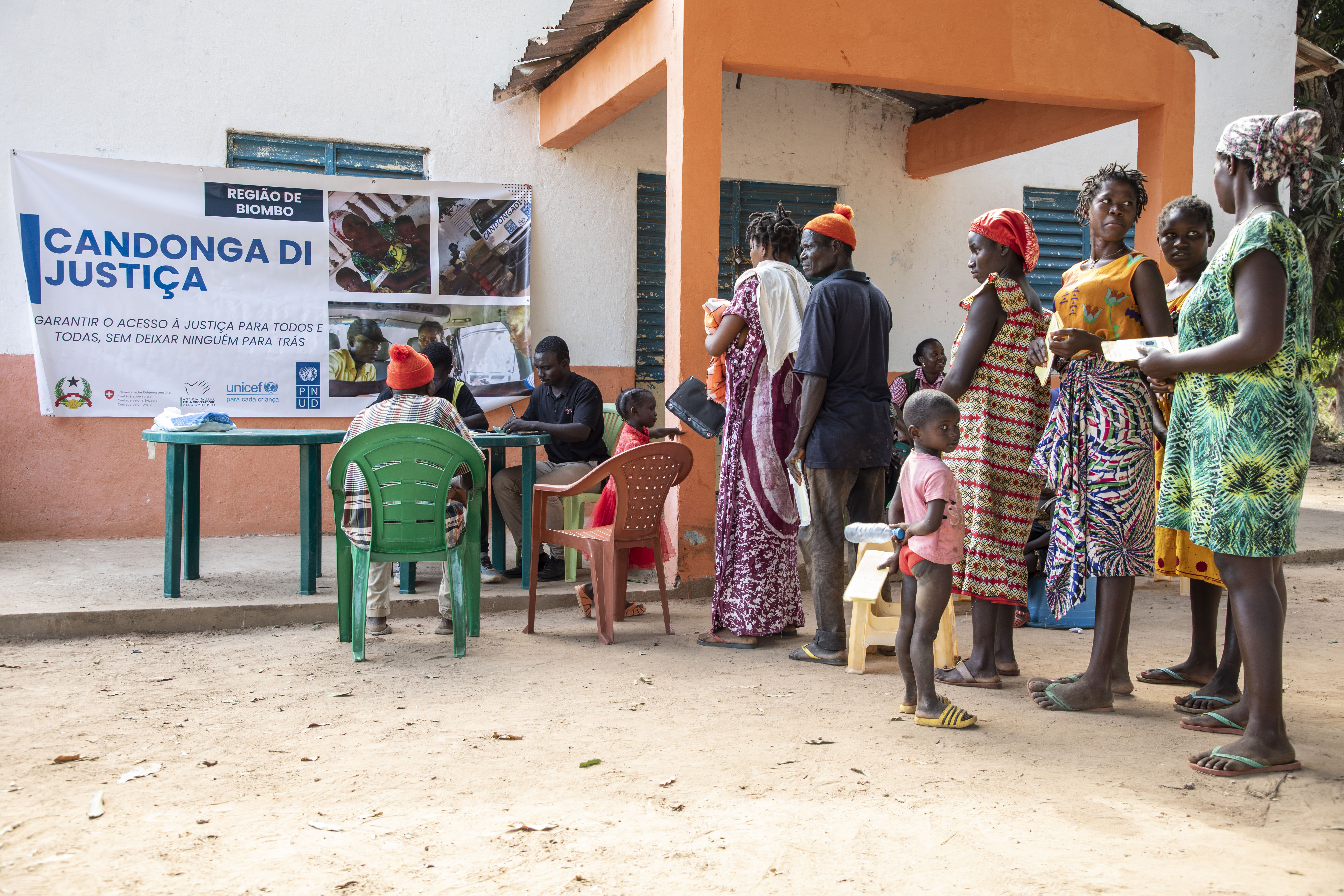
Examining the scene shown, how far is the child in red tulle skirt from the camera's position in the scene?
203 inches

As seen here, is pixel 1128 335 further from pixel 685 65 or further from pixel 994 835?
pixel 685 65

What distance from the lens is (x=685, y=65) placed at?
5316 mm

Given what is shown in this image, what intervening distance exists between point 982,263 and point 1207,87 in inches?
254

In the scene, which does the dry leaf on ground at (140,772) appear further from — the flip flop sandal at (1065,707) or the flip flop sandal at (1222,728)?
the flip flop sandal at (1222,728)

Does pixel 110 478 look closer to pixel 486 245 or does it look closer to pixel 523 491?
pixel 486 245

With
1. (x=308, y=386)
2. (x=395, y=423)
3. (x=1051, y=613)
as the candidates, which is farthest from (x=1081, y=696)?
(x=308, y=386)

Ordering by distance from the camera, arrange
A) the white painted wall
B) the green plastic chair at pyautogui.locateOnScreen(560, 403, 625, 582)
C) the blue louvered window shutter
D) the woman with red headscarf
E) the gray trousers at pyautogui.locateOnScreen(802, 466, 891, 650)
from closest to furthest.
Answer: the woman with red headscarf → the gray trousers at pyautogui.locateOnScreen(802, 466, 891, 650) → the green plastic chair at pyautogui.locateOnScreen(560, 403, 625, 582) → the white painted wall → the blue louvered window shutter

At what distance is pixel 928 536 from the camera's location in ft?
11.1

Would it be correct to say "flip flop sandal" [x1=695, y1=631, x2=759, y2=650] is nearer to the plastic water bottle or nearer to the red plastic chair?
the red plastic chair

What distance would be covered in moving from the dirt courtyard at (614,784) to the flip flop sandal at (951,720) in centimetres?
4

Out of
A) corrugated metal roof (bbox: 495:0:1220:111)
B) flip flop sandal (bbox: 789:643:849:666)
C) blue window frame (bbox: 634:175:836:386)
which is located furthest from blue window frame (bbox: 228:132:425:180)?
flip flop sandal (bbox: 789:643:849:666)

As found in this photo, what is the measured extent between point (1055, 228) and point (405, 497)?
22.1ft

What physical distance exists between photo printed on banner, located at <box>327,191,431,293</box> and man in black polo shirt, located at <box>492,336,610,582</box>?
1.83 m

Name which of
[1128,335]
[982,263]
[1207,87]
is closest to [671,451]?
[982,263]
